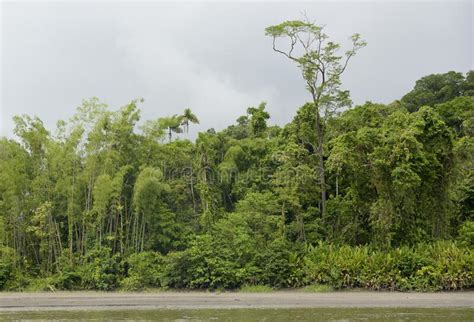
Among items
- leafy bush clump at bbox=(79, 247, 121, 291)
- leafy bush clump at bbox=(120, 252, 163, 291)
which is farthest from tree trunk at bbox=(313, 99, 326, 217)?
leafy bush clump at bbox=(79, 247, 121, 291)

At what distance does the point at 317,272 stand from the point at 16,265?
14415 millimetres

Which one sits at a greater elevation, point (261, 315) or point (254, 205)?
point (254, 205)

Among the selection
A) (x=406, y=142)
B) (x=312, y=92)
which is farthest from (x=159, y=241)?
(x=406, y=142)

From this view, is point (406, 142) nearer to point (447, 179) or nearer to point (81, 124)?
point (447, 179)

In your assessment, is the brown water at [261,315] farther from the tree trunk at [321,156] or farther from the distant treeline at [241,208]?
the tree trunk at [321,156]

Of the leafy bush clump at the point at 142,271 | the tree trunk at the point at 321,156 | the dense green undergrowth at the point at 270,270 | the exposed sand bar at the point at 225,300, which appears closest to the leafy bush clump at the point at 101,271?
the dense green undergrowth at the point at 270,270

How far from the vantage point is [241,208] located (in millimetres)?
24578

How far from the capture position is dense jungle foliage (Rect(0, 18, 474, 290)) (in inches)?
862

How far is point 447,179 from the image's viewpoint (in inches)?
897

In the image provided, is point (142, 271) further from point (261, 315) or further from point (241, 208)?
point (261, 315)

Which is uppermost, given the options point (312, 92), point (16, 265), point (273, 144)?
point (312, 92)

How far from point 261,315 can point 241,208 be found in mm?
9303

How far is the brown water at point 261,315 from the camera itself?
14.6 meters

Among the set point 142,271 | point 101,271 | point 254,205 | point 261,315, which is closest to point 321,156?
point 254,205
